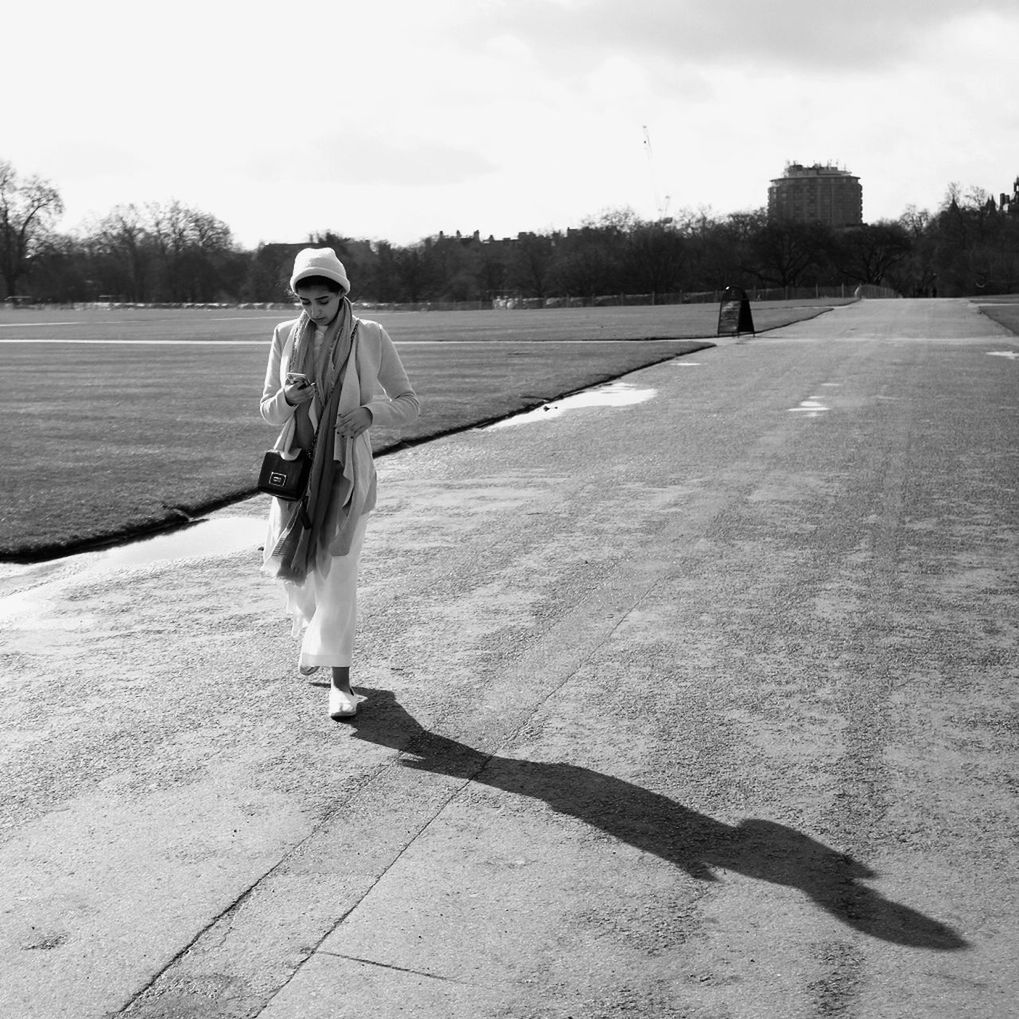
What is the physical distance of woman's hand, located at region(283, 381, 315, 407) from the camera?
17.4 ft

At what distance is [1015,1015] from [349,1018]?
156cm

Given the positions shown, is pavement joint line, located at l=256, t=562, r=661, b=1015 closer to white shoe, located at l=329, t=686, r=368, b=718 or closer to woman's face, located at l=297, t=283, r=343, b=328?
white shoe, located at l=329, t=686, r=368, b=718

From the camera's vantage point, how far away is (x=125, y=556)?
8.80 metres

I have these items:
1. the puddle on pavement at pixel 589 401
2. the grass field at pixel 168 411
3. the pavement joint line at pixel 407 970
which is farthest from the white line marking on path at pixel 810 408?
the pavement joint line at pixel 407 970

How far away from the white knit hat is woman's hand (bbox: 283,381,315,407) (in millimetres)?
384

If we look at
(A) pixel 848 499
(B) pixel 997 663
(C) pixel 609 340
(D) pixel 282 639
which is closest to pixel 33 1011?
(D) pixel 282 639

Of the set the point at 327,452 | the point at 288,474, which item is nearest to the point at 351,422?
the point at 327,452

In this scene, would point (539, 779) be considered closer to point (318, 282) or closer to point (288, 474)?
point (288, 474)

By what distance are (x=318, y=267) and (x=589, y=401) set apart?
517 inches

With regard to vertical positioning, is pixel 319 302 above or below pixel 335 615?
above

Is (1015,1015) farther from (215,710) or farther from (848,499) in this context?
(848,499)

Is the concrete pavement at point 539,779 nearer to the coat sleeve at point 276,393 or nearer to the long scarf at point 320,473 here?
the long scarf at point 320,473

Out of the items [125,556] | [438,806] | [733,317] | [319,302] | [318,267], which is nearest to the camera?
[438,806]

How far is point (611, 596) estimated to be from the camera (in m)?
7.20
